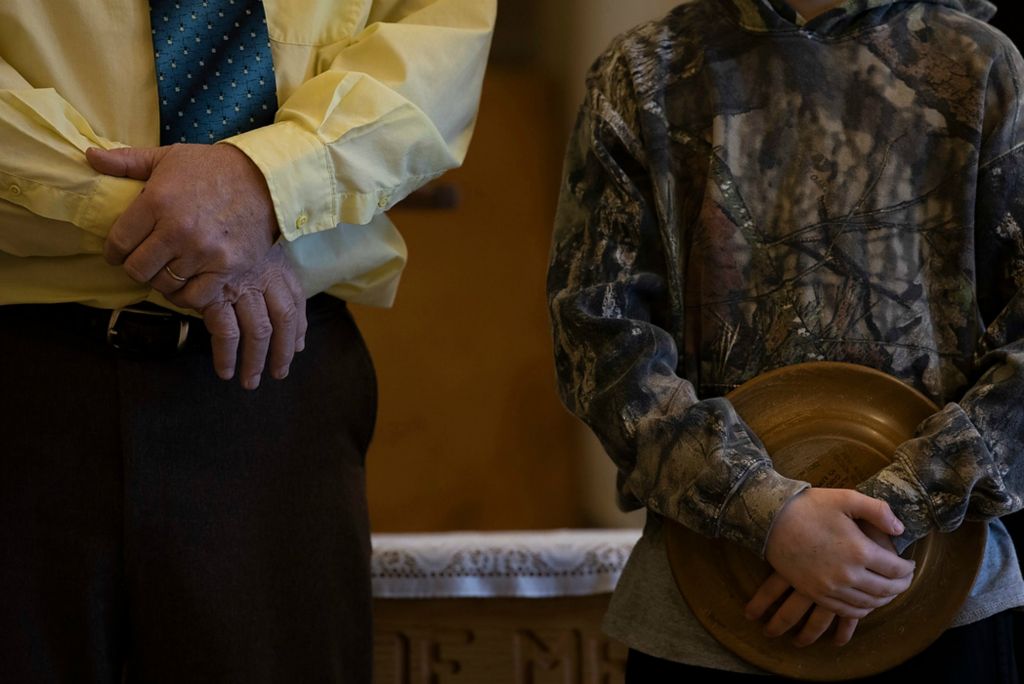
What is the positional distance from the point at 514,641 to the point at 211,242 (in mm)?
1117

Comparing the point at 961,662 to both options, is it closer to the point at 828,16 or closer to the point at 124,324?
the point at 828,16

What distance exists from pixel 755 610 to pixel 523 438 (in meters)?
1.15

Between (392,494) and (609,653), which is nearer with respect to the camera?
(609,653)

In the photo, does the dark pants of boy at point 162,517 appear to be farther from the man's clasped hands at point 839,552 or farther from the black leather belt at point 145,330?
the man's clasped hands at point 839,552

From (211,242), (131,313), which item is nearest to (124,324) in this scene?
(131,313)

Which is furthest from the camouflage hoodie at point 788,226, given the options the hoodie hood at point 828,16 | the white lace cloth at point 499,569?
the white lace cloth at point 499,569

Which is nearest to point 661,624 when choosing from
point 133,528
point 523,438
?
point 133,528

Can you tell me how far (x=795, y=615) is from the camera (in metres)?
1.15

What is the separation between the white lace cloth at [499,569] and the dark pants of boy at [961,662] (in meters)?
0.84

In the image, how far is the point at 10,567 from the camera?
126 centimetres

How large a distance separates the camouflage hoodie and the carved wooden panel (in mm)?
833

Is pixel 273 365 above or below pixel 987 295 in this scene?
below

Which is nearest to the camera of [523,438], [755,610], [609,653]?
[755,610]

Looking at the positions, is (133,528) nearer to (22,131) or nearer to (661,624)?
(22,131)
